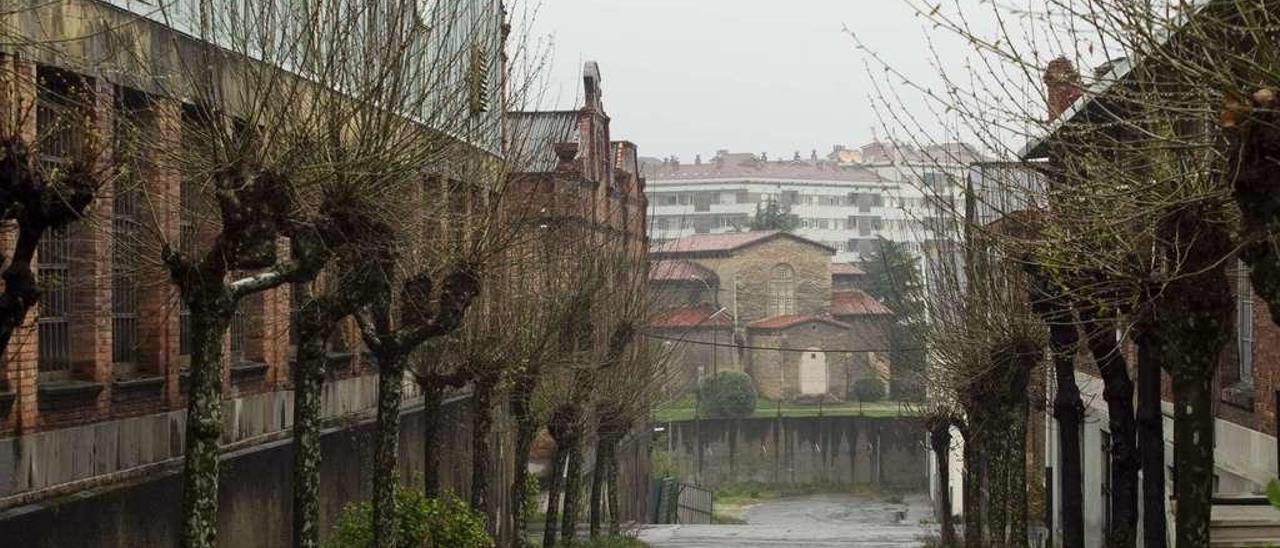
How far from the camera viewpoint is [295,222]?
586 inches

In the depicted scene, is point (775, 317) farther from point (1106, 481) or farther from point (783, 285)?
point (1106, 481)

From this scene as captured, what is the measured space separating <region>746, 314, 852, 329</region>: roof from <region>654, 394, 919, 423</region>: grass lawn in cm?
401

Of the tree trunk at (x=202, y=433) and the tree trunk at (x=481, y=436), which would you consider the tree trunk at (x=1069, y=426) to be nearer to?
the tree trunk at (x=481, y=436)

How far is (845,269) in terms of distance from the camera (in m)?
117

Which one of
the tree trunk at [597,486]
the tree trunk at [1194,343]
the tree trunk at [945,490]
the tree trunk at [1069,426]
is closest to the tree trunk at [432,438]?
the tree trunk at [1069,426]

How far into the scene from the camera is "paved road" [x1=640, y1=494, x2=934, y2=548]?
128 feet

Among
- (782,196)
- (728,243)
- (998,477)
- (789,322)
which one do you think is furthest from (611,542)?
(782,196)

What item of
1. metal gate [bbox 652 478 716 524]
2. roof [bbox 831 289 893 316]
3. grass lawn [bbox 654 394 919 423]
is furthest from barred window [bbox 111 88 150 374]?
roof [bbox 831 289 893 316]

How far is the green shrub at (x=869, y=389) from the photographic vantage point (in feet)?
306

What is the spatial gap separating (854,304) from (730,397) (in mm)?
18149

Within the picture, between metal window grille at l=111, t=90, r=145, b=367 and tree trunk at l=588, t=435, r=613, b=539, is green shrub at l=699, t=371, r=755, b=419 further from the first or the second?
metal window grille at l=111, t=90, r=145, b=367

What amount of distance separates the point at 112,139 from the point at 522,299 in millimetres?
12514

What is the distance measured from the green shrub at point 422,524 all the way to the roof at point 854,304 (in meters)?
74.1

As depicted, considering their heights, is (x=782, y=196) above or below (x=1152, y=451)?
above
